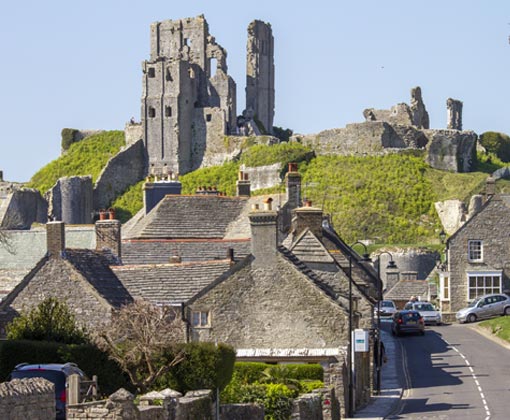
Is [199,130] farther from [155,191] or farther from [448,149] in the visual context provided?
[155,191]

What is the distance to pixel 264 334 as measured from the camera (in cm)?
3800

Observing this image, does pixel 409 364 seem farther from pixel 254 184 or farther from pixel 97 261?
pixel 254 184

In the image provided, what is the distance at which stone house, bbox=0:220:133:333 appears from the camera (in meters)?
36.0

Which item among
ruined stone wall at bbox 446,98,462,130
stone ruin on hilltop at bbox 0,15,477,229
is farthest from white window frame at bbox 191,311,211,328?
ruined stone wall at bbox 446,98,462,130

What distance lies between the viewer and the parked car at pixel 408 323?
194 feet

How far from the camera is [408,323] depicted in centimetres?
5922

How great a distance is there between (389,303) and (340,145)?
164ft

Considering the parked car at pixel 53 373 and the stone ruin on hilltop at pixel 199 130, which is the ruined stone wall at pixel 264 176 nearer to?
the stone ruin on hilltop at pixel 199 130

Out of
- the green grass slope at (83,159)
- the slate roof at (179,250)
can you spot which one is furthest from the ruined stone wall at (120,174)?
the slate roof at (179,250)

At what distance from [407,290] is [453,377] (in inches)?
1526

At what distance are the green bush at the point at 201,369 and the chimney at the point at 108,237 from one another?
13.5 m

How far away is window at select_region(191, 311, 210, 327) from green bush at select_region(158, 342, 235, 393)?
6.94 m

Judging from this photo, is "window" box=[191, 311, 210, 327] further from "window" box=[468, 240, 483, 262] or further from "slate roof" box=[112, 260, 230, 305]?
"window" box=[468, 240, 483, 262]

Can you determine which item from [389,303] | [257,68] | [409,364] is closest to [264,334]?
[409,364]
